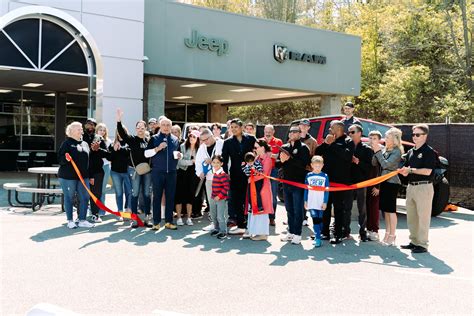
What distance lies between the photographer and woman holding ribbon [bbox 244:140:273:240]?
9109mm

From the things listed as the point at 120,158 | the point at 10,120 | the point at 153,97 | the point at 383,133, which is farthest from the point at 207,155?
the point at 10,120

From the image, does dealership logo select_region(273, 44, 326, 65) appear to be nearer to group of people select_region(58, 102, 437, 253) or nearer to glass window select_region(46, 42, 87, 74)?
glass window select_region(46, 42, 87, 74)

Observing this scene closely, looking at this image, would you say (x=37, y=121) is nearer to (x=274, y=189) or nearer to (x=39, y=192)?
(x=39, y=192)

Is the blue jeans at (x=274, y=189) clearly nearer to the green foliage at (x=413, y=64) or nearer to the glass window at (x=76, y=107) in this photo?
the glass window at (x=76, y=107)

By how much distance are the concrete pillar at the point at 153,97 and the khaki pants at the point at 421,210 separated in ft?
44.0

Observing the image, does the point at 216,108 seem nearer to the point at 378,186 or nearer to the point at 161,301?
the point at 378,186

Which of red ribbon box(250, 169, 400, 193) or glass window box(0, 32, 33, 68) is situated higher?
glass window box(0, 32, 33, 68)

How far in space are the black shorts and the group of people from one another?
16 mm

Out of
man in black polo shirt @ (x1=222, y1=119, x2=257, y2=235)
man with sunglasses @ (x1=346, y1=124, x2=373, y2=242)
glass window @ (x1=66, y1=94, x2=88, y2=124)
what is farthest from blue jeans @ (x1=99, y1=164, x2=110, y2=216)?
glass window @ (x1=66, y1=94, x2=88, y2=124)

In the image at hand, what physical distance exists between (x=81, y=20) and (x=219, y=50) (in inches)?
238

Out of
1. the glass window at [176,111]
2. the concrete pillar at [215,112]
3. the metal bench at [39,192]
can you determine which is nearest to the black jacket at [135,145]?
the metal bench at [39,192]

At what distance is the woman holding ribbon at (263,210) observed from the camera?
29.9ft

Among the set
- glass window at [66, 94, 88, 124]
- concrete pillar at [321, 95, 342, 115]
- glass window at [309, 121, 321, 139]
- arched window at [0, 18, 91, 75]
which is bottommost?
glass window at [309, 121, 321, 139]

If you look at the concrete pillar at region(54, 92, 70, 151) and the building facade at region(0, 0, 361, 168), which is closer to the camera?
the building facade at region(0, 0, 361, 168)
